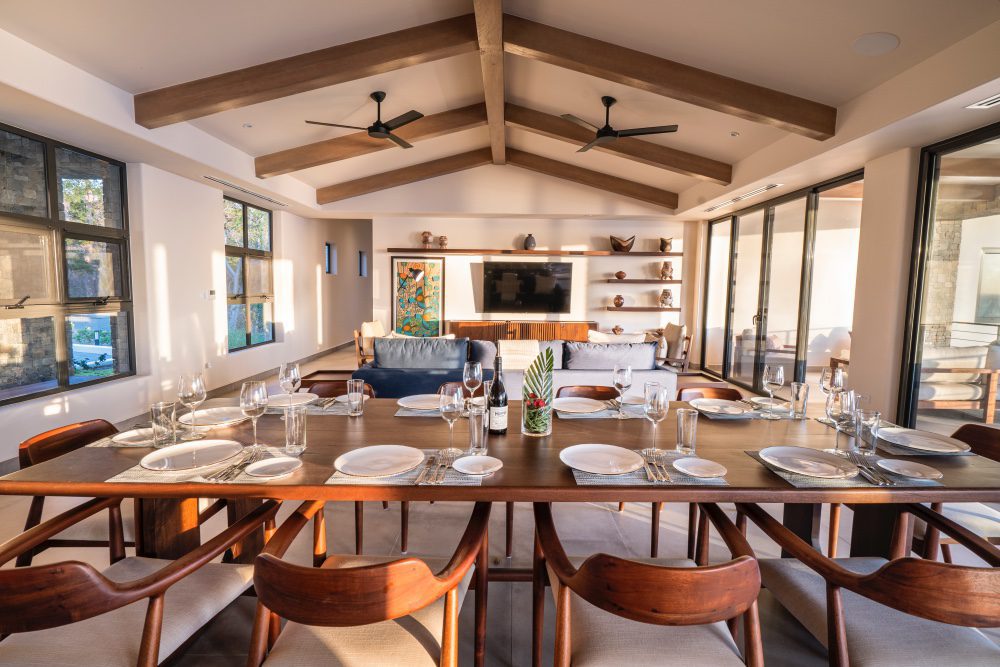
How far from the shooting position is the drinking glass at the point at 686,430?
1.54 m

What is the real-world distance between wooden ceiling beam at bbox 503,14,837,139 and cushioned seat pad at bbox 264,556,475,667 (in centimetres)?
391

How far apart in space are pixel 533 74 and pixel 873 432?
4.37 meters

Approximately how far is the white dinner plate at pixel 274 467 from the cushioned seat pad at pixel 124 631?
0.31 m

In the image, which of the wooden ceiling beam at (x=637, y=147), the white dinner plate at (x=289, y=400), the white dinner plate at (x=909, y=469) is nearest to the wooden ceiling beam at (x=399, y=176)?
the wooden ceiling beam at (x=637, y=147)

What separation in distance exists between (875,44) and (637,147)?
295 cm

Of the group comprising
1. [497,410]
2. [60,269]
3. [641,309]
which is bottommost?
[497,410]

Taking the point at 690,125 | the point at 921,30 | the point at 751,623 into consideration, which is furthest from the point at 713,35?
the point at 751,623

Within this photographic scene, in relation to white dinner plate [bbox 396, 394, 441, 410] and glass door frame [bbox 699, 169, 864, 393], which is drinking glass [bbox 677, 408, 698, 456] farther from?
glass door frame [bbox 699, 169, 864, 393]

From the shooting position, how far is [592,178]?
7.44 metres

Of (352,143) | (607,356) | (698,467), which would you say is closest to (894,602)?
(698,467)

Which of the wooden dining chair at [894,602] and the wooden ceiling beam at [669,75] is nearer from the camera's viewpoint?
the wooden dining chair at [894,602]

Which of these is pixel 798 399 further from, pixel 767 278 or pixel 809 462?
pixel 767 278

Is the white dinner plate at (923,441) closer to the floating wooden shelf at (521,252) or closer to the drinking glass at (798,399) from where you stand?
the drinking glass at (798,399)

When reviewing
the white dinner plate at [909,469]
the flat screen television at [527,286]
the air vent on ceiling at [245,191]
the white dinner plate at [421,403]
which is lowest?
the white dinner plate at [909,469]
